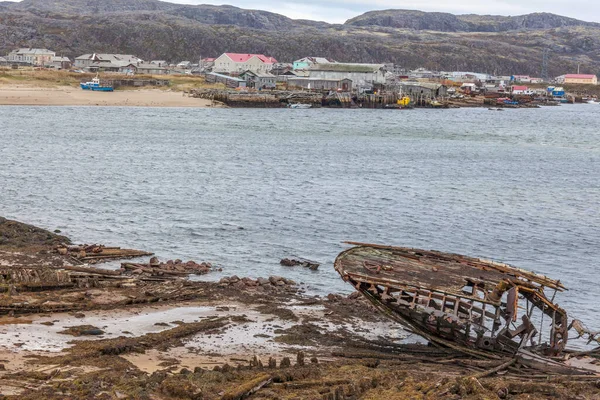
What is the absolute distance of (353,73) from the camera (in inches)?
5610

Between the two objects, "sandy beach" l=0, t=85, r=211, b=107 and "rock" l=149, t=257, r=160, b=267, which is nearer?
"rock" l=149, t=257, r=160, b=267

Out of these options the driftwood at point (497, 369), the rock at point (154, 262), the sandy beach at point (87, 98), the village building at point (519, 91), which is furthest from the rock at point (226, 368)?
the village building at point (519, 91)

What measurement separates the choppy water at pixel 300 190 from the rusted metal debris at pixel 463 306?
5694mm

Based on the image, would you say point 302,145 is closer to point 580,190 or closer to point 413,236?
point 580,190

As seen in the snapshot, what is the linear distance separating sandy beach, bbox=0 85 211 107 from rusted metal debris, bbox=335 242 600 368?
90655 mm

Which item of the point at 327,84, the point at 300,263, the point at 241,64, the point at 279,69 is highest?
the point at 241,64

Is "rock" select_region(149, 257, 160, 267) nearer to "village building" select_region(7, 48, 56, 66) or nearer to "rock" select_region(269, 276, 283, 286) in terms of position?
"rock" select_region(269, 276, 283, 286)

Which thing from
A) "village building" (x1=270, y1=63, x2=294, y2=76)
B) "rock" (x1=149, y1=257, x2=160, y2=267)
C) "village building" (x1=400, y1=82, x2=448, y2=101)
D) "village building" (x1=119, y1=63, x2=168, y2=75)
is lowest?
"rock" (x1=149, y1=257, x2=160, y2=267)

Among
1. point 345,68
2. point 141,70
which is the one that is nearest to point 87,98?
point 141,70

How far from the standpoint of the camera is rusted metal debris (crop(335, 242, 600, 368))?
20.5 metres

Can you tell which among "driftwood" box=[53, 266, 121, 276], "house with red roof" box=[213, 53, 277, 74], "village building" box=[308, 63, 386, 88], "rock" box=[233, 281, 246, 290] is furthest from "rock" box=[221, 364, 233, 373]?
"house with red roof" box=[213, 53, 277, 74]

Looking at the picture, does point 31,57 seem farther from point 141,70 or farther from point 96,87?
point 96,87

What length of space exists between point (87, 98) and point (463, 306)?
98571 millimetres

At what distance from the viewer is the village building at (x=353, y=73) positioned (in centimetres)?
14200
